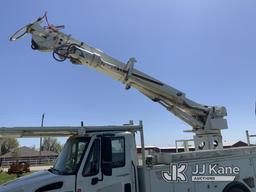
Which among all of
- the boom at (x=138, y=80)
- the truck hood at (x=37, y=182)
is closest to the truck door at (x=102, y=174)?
the truck hood at (x=37, y=182)

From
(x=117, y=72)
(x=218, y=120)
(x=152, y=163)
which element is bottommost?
(x=152, y=163)

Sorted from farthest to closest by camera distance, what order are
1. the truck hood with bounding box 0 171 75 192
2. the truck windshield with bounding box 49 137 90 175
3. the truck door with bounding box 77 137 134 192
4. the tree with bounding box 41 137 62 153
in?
the tree with bounding box 41 137 62 153, the truck windshield with bounding box 49 137 90 175, the truck door with bounding box 77 137 134 192, the truck hood with bounding box 0 171 75 192

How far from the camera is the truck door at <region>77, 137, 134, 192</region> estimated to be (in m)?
7.51

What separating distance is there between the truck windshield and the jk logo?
7.15 ft

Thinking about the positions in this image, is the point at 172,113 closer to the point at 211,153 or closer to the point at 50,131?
the point at 211,153

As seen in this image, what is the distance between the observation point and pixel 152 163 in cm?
877

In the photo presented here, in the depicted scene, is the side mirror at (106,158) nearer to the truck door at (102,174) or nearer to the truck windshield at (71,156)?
the truck door at (102,174)

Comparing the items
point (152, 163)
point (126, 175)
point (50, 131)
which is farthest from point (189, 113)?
point (50, 131)

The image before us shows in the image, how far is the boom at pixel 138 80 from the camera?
10672mm

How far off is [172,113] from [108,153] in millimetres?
5151

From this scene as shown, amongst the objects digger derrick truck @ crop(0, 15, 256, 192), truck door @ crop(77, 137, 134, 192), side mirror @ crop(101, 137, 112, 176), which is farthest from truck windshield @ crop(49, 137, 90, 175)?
side mirror @ crop(101, 137, 112, 176)

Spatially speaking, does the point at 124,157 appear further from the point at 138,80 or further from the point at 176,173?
the point at 138,80

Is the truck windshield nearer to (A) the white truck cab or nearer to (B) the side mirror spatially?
(A) the white truck cab

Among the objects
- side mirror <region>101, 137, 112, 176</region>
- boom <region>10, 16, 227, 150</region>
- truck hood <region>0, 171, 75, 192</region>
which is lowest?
truck hood <region>0, 171, 75, 192</region>
